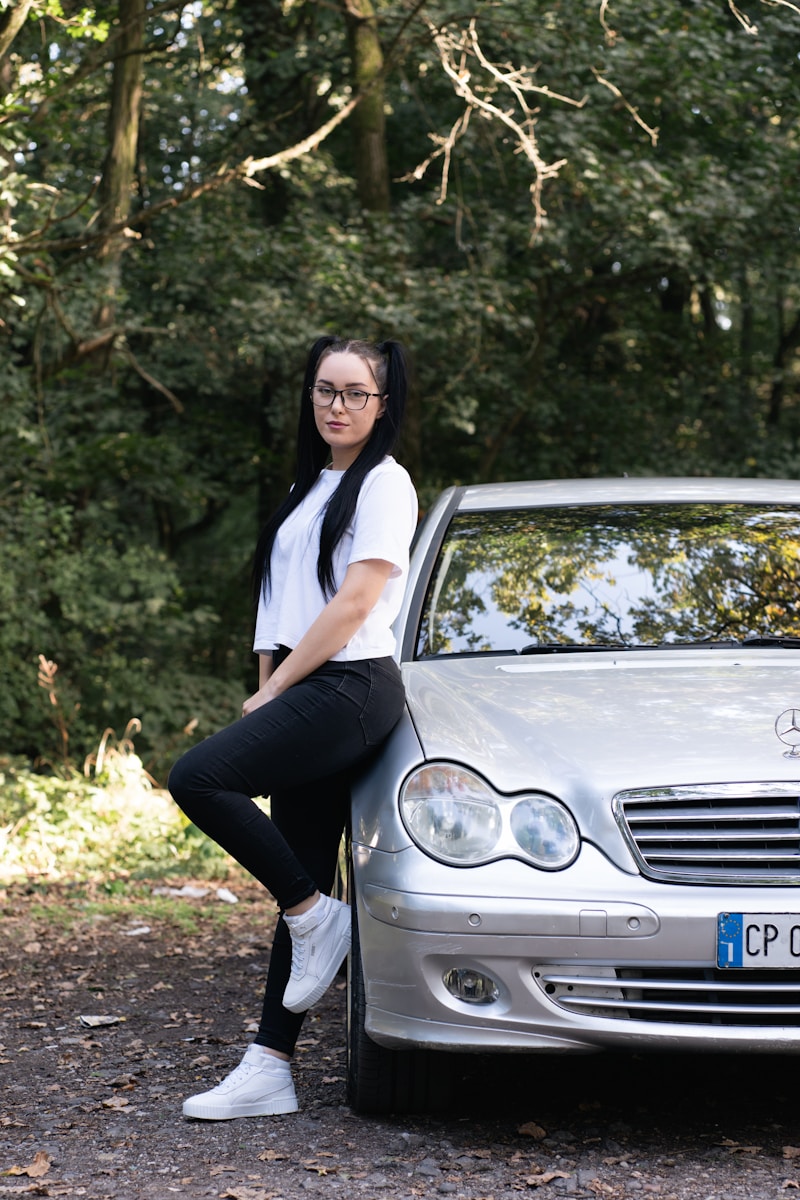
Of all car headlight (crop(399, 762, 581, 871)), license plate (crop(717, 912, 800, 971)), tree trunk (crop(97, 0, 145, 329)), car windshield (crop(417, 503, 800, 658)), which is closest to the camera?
license plate (crop(717, 912, 800, 971))

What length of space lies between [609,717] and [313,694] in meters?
0.72

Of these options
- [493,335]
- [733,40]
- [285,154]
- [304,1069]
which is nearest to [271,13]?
[493,335]

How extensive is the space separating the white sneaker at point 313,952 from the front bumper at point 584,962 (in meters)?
0.37

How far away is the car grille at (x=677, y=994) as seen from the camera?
2971mm

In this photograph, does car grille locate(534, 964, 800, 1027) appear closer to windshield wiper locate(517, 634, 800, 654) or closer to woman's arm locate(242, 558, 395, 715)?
woman's arm locate(242, 558, 395, 715)

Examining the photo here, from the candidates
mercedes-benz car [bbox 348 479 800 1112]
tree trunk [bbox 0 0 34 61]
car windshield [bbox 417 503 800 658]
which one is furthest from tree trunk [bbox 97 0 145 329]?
mercedes-benz car [bbox 348 479 800 1112]

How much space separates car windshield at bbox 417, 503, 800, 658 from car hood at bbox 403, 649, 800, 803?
19cm

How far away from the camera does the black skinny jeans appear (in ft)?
10.7

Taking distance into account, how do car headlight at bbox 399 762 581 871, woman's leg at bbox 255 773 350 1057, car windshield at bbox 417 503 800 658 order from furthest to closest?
car windshield at bbox 417 503 800 658 < woman's leg at bbox 255 773 350 1057 < car headlight at bbox 399 762 581 871

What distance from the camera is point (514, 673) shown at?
145 inches

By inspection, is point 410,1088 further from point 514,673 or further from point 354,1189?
point 514,673

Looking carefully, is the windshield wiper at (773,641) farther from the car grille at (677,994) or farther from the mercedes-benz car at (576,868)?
the car grille at (677,994)

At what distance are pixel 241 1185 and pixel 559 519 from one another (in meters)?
2.28

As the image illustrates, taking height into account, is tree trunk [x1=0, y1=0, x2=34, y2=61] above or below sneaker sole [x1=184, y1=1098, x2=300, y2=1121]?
above
